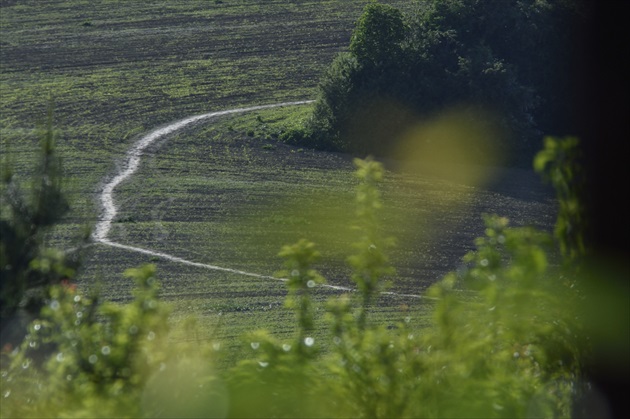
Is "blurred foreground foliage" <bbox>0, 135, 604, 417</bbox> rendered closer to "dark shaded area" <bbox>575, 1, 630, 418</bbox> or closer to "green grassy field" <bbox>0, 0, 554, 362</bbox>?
"dark shaded area" <bbox>575, 1, 630, 418</bbox>

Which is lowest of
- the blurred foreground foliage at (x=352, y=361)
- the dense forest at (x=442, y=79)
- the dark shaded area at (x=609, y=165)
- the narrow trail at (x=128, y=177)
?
the narrow trail at (x=128, y=177)

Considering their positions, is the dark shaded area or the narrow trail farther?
the narrow trail

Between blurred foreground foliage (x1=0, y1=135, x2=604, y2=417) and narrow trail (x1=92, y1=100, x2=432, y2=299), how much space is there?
57.6 feet

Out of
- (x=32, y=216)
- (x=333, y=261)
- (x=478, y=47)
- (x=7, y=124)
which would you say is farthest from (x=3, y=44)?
(x=32, y=216)

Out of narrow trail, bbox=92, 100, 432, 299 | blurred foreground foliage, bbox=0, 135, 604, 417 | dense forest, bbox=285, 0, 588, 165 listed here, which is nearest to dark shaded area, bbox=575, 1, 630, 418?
blurred foreground foliage, bbox=0, 135, 604, 417

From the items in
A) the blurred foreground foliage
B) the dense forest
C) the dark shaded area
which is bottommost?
the dense forest

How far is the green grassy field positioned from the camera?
25.5 meters

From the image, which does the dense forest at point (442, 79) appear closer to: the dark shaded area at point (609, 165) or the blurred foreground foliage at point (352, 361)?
the dark shaded area at point (609, 165)

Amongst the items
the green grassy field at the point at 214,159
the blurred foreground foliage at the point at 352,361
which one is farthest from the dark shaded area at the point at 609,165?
the green grassy field at the point at 214,159

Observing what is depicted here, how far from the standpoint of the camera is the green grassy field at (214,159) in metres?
25.5

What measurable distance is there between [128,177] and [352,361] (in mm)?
28541

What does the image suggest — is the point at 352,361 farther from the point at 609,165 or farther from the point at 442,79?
the point at 442,79

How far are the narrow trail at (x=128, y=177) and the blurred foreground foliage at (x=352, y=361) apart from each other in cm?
1756

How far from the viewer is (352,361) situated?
6.29m
